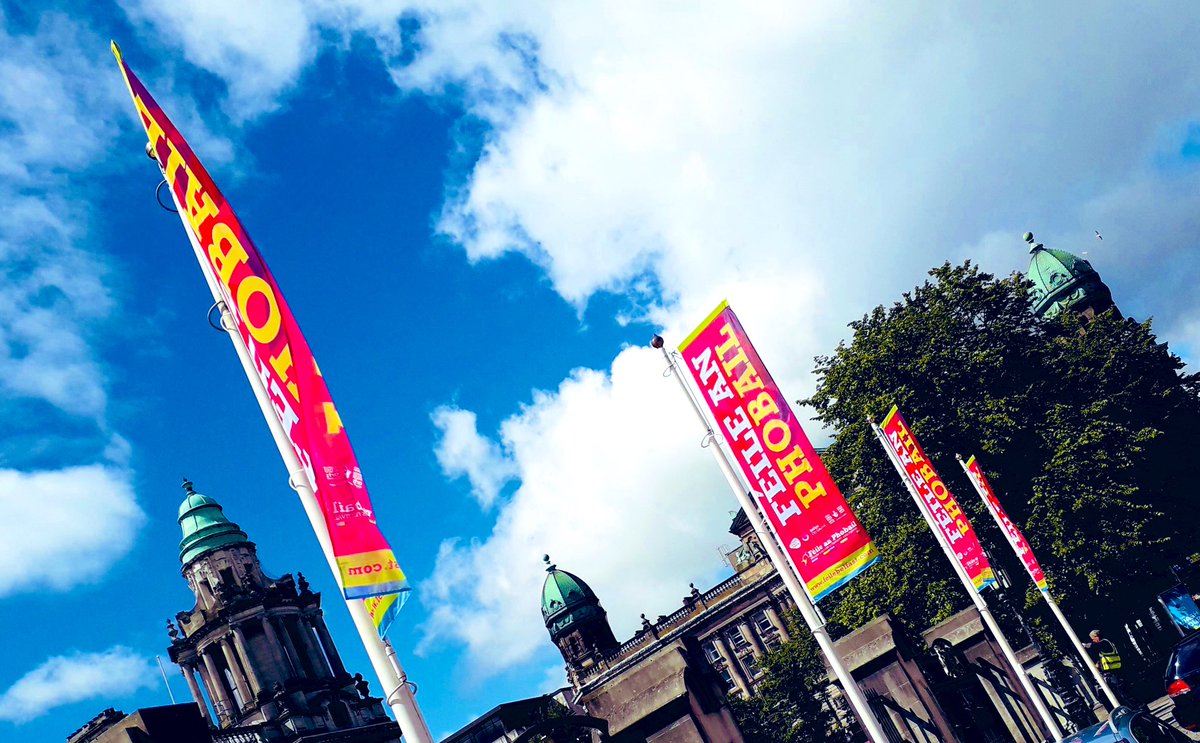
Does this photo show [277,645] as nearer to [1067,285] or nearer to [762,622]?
[762,622]

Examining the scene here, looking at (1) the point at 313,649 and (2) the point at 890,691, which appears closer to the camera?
(2) the point at 890,691

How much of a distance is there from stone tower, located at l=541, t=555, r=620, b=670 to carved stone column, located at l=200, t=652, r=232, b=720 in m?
41.1

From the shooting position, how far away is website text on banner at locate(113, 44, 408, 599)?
7.84m

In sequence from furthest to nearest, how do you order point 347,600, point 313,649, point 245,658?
1. point 313,649
2. point 245,658
3. point 347,600

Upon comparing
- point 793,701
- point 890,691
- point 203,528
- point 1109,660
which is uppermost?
point 203,528

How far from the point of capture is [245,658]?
56.4 meters

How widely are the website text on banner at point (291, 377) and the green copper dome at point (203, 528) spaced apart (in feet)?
189

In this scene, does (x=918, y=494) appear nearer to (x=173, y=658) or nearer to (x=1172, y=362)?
(x=1172, y=362)

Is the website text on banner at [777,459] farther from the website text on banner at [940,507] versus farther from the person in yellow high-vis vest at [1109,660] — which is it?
the person in yellow high-vis vest at [1109,660]

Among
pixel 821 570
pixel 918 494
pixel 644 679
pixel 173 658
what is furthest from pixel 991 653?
pixel 173 658

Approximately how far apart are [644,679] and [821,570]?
11.9 ft

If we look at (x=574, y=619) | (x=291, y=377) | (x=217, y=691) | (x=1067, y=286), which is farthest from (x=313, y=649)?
(x=1067, y=286)

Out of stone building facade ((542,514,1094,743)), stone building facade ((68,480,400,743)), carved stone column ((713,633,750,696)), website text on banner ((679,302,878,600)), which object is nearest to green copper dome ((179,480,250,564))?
stone building facade ((68,480,400,743))

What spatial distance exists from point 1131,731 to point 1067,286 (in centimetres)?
9460
